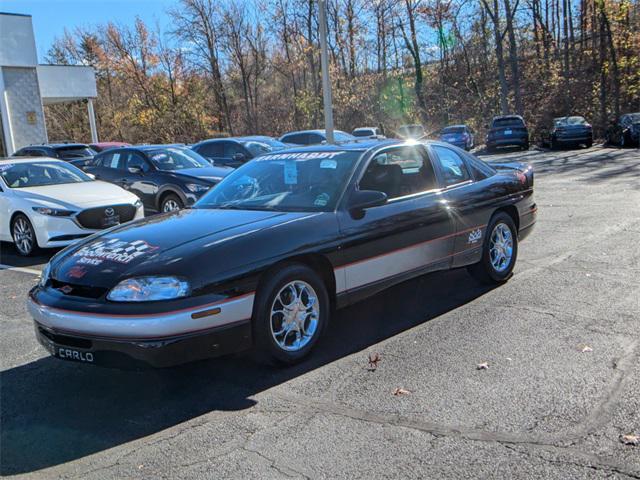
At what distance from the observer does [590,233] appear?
27.8ft

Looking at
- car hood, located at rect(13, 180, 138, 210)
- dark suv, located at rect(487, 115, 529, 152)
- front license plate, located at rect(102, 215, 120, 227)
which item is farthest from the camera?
dark suv, located at rect(487, 115, 529, 152)

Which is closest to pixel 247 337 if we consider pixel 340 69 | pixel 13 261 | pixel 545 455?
pixel 545 455

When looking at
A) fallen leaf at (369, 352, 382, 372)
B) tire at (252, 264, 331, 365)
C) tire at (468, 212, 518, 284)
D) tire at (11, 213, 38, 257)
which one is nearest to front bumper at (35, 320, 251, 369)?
tire at (252, 264, 331, 365)

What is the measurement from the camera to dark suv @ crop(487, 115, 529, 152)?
86.6 feet

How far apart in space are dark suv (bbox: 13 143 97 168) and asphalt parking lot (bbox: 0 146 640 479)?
1232 centimetres

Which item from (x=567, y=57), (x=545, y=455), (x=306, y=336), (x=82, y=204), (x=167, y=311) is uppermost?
(x=567, y=57)

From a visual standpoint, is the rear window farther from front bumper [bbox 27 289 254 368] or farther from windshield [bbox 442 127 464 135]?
front bumper [bbox 27 289 254 368]

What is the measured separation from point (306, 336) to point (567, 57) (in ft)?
119

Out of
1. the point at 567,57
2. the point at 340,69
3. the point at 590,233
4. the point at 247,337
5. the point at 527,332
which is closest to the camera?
the point at 247,337

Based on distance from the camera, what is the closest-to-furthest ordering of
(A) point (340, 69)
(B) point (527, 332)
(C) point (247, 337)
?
(C) point (247, 337) → (B) point (527, 332) → (A) point (340, 69)

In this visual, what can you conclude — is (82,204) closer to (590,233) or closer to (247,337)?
(247,337)

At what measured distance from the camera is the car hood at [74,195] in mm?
8805

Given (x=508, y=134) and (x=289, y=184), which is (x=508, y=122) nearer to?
(x=508, y=134)

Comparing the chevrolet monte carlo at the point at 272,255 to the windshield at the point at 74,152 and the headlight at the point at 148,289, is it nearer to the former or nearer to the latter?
the headlight at the point at 148,289
